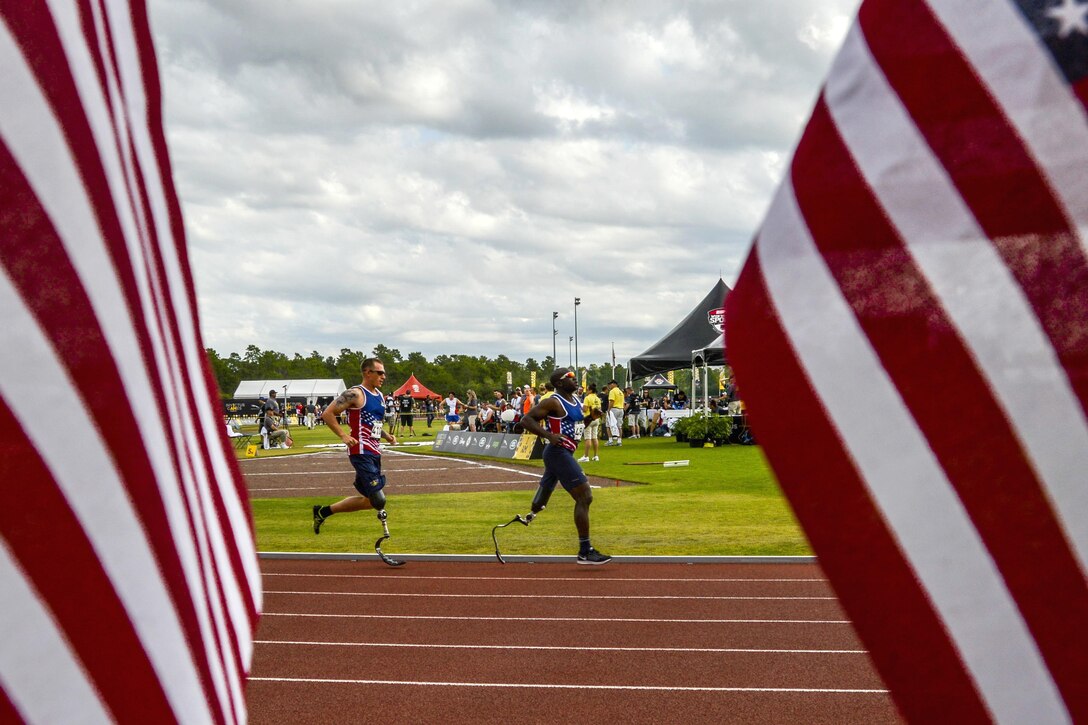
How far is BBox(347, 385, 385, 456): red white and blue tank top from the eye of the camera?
12.9 metres

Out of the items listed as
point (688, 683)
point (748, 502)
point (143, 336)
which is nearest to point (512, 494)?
point (748, 502)

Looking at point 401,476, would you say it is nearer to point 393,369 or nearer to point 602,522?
point 602,522

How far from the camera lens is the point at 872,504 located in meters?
1.55

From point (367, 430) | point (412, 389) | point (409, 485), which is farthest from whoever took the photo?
point (412, 389)

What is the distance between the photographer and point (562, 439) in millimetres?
12672

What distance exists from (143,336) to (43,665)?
19.6 inches

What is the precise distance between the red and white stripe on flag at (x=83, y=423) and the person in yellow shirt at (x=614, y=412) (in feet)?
116

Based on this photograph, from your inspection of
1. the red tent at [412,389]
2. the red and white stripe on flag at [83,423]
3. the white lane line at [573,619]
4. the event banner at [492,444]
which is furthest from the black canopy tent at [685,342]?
the red tent at [412,389]

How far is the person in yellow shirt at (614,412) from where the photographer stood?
3747 centimetres

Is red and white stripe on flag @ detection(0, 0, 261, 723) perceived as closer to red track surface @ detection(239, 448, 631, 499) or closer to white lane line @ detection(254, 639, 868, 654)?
white lane line @ detection(254, 639, 868, 654)

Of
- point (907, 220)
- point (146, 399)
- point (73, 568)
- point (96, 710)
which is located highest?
point (907, 220)

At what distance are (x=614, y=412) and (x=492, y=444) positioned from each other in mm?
6062

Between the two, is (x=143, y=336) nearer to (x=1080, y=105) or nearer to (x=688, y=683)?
(x=1080, y=105)

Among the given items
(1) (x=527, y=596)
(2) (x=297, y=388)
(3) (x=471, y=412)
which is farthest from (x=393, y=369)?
(1) (x=527, y=596)
